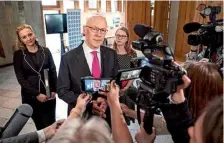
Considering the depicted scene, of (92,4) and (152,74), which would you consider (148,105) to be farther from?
(92,4)

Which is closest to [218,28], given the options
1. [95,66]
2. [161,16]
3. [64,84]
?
[95,66]

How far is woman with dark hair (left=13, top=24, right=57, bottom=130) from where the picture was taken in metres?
1.95

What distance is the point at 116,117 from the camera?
902 mm

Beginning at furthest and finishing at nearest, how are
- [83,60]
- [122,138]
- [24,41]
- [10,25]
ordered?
[10,25], [24,41], [83,60], [122,138]

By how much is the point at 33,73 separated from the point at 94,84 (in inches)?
41.5

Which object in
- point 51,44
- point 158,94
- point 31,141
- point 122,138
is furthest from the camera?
point 51,44

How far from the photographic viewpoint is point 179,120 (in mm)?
918

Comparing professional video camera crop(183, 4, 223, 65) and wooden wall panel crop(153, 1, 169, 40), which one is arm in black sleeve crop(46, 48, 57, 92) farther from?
wooden wall panel crop(153, 1, 169, 40)

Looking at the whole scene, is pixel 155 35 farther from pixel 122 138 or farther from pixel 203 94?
pixel 122 138

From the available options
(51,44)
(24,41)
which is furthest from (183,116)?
(51,44)

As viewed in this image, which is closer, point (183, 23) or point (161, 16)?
point (183, 23)

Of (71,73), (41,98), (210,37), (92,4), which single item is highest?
(92,4)

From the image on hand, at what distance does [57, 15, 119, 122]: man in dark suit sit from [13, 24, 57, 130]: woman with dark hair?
578 mm

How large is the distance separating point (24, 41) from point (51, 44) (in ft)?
17.7
